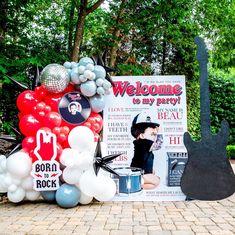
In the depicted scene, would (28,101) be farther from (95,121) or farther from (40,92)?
(95,121)

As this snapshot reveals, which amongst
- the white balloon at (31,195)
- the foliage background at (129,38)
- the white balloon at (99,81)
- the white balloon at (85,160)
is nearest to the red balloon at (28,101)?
the white balloon at (99,81)

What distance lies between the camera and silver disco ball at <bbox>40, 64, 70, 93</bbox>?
510cm

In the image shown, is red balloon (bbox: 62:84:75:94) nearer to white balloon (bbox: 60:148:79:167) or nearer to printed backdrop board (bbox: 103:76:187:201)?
printed backdrop board (bbox: 103:76:187:201)

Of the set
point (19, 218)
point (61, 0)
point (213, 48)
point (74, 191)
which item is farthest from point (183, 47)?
point (19, 218)

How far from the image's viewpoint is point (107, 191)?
5.02 meters

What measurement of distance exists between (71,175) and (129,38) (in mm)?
6976

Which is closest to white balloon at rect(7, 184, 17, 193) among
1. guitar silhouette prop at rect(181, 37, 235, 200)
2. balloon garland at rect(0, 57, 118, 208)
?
balloon garland at rect(0, 57, 118, 208)

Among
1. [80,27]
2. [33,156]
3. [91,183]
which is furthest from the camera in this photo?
[80,27]

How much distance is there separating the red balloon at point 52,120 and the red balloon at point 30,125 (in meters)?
0.14

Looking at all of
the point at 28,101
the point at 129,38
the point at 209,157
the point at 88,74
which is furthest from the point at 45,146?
the point at 129,38

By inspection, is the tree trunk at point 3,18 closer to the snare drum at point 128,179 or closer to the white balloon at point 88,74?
the white balloon at point 88,74

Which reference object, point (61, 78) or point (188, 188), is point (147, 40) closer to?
point (61, 78)

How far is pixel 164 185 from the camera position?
545 centimetres

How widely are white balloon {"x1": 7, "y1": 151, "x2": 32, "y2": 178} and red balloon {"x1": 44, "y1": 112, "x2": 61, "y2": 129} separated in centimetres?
53
